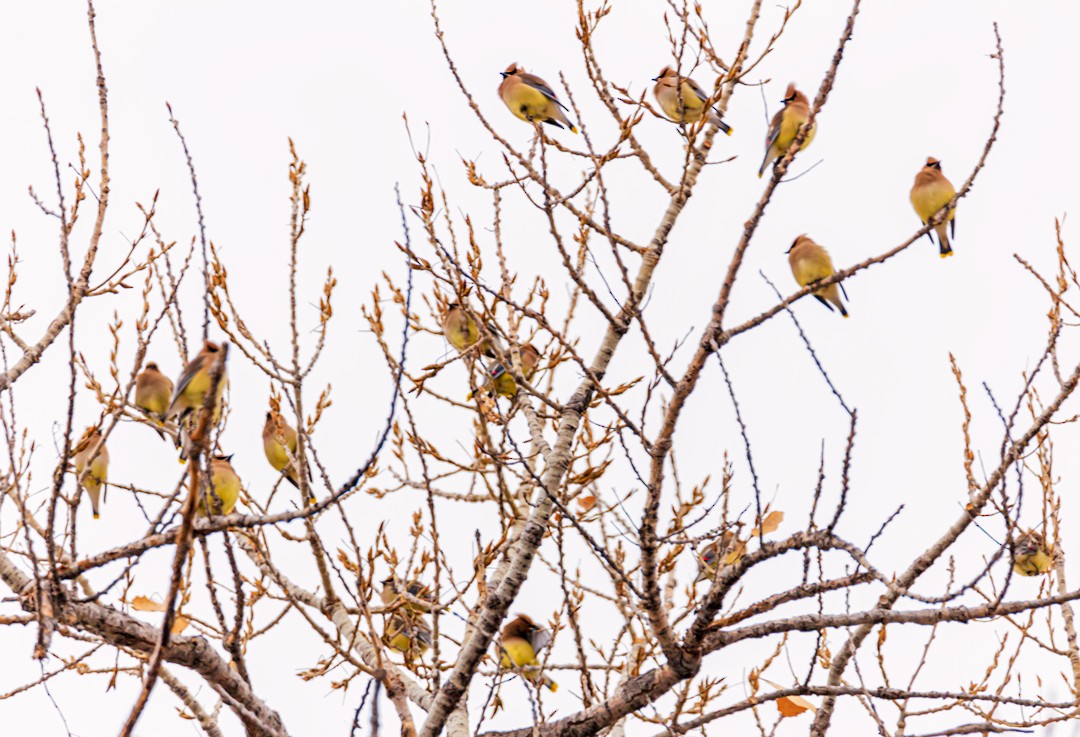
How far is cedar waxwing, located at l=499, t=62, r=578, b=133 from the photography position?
754 cm

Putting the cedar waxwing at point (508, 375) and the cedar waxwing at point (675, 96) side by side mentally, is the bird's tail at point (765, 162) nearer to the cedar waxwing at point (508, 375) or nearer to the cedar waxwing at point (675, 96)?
the cedar waxwing at point (675, 96)

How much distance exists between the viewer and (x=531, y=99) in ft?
24.7

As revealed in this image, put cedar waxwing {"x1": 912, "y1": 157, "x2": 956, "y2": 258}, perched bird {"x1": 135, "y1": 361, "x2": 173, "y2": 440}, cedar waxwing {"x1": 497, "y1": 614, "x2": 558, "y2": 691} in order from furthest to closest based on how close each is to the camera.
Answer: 1. cedar waxwing {"x1": 912, "y1": 157, "x2": 956, "y2": 258}
2. perched bird {"x1": 135, "y1": 361, "x2": 173, "y2": 440}
3. cedar waxwing {"x1": 497, "y1": 614, "x2": 558, "y2": 691}

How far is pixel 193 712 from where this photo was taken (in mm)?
3709

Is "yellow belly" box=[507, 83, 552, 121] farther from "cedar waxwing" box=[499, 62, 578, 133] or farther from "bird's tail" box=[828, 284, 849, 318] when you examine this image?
"bird's tail" box=[828, 284, 849, 318]

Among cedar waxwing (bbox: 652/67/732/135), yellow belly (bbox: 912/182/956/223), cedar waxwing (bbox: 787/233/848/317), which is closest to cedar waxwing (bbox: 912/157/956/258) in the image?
yellow belly (bbox: 912/182/956/223)

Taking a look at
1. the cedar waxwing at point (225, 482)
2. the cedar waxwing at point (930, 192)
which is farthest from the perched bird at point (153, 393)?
the cedar waxwing at point (930, 192)

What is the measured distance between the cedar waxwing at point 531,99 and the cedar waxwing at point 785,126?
1.24 meters

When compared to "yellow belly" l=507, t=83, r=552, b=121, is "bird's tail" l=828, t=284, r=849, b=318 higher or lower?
lower

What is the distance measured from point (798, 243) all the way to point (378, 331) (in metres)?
3.24

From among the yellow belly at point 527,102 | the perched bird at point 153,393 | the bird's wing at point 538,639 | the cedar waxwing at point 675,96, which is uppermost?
the yellow belly at point 527,102

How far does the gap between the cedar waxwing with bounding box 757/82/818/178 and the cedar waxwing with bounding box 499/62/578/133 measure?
48.9 inches

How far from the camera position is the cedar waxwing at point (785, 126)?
6871mm

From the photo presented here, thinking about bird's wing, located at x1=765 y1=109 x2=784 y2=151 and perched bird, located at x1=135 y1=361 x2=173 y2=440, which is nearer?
perched bird, located at x1=135 y1=361 x2=173 y2=440
